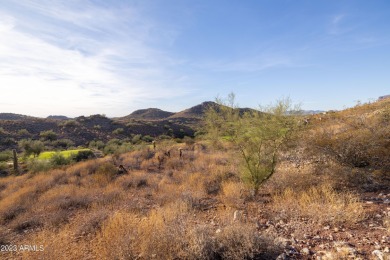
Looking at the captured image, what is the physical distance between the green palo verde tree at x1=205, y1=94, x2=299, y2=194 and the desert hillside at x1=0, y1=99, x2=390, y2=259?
0.45m

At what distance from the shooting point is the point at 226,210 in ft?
22.5

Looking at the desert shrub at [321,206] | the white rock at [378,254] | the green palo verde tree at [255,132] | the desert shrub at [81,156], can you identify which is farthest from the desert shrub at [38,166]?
the white rock at [378,254]

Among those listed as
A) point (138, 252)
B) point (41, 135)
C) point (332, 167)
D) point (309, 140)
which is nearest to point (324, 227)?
point (138, 252)

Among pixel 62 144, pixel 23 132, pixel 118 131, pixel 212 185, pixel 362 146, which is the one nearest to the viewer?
pixel 362 146

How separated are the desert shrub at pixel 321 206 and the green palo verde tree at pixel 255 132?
3.77 ft

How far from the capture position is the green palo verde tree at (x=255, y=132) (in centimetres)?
792

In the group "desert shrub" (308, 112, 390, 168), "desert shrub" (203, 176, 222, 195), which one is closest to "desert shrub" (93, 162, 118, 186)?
"desert shrub" (203, 176, 222, 195)

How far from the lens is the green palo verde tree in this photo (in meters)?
7.92

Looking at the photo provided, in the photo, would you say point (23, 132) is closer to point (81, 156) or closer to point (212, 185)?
point (81, 156)

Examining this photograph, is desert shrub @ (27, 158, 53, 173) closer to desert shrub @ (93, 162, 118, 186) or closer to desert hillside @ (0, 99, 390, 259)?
desert hillside @ (0, 99, 390, 259)

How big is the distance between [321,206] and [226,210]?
2508 millimetres

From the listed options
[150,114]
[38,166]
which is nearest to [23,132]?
[38,166]

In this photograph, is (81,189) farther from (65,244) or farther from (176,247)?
(176,247)

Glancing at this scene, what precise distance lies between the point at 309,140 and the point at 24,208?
12470 millimetres
